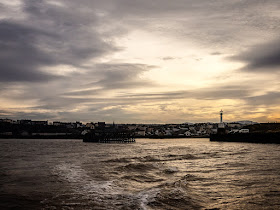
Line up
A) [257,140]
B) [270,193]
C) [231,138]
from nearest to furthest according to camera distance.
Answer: [270,193]
[257,140]
[231,138]

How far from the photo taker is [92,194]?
12.7m

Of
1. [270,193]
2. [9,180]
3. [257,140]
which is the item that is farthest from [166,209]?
[257,140]

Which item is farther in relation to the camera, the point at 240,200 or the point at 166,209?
the point at 240,200

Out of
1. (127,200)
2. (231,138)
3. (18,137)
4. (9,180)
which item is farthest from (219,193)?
(18,137)

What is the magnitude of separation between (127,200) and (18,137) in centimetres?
19315

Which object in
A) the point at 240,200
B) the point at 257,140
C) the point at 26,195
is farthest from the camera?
the point at 257,140

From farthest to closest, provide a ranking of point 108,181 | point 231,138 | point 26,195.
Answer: point 231,138 < point 108,181 < point 26,195

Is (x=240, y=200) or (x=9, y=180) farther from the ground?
(x=240, y=200)

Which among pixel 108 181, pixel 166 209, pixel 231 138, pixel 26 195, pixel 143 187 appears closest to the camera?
pixel 166 209

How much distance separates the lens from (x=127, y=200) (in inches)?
448

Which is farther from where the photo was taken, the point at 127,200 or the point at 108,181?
the point at 108,181

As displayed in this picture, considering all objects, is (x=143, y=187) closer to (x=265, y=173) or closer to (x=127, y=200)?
(x=127, y=200)

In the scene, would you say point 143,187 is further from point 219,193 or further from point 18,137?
point 18,137

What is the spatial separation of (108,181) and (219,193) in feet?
24.3
